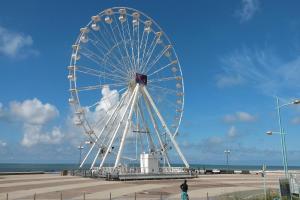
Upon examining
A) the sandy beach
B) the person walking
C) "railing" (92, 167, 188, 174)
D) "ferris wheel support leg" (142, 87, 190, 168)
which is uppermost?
"ferris wheel support leg" (142, 87, 190, 168)

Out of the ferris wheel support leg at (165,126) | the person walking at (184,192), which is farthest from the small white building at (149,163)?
the person walking at (184,192)

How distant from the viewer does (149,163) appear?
1930 inches

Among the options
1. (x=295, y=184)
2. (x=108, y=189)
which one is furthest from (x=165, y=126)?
(x=295, y=184)

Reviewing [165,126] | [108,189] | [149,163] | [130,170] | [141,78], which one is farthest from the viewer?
[165,126]

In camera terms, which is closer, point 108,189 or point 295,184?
point 295,184

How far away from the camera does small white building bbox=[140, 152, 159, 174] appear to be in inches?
1916

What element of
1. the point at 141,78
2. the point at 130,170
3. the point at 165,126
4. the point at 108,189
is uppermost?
the point at 141,78

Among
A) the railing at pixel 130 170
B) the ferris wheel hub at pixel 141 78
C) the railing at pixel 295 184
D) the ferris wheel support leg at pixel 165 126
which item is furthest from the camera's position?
the ferris wheel support leg at pixel 165 126

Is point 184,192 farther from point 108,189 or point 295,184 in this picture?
point 108,189

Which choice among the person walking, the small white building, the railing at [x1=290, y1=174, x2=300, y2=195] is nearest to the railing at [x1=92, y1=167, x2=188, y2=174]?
the small white building

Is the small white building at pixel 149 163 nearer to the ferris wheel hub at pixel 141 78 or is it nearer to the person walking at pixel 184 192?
the ferris wheel hub at pixel 141 78

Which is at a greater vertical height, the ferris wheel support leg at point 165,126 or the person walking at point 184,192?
the ferris wheel support leg at point 165,126

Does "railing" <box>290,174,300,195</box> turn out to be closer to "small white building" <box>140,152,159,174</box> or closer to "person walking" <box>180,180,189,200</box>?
"person walking" <box>180,180,189,200</box>

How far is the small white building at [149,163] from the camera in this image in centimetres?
4868
